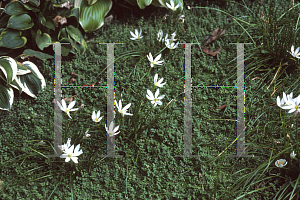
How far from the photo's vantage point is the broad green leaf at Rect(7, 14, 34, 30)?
2484mm

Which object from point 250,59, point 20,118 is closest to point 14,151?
point 20,118

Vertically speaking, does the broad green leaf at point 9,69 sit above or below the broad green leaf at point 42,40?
below

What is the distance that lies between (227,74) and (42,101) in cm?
151

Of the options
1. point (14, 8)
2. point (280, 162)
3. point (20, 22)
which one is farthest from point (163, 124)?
point (14, 8)

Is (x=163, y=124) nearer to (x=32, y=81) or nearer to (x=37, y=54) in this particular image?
(x=32, y=81)

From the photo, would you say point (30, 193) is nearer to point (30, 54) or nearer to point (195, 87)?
point (30, 54)

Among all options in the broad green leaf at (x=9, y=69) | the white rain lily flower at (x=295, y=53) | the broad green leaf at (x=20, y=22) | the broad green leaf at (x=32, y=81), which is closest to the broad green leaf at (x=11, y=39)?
the broad green leaf at (x=20, y=22)

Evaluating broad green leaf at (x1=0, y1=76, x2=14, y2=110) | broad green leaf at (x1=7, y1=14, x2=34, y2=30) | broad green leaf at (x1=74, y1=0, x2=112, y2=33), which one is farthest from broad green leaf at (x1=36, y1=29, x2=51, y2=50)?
broad green leaf at (x1=0, y1=76, x2=14, y2=110)

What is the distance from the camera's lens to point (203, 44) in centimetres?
277

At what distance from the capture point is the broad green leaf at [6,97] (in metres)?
2.27

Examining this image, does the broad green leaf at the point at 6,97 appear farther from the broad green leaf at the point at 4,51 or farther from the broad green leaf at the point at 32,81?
the broad green leaf at the point at 4,51

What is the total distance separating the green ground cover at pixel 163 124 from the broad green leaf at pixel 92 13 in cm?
12

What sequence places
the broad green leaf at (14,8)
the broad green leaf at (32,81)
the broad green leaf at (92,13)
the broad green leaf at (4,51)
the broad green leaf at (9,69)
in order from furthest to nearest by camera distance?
the broad green leaf at (92,13)
the broad green leaf at (4,51)
the broad green leaf at (14,8)
the broad green leaf at (32,81)
the broad green leaf at (9,69)

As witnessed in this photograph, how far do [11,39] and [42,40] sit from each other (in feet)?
0.82
